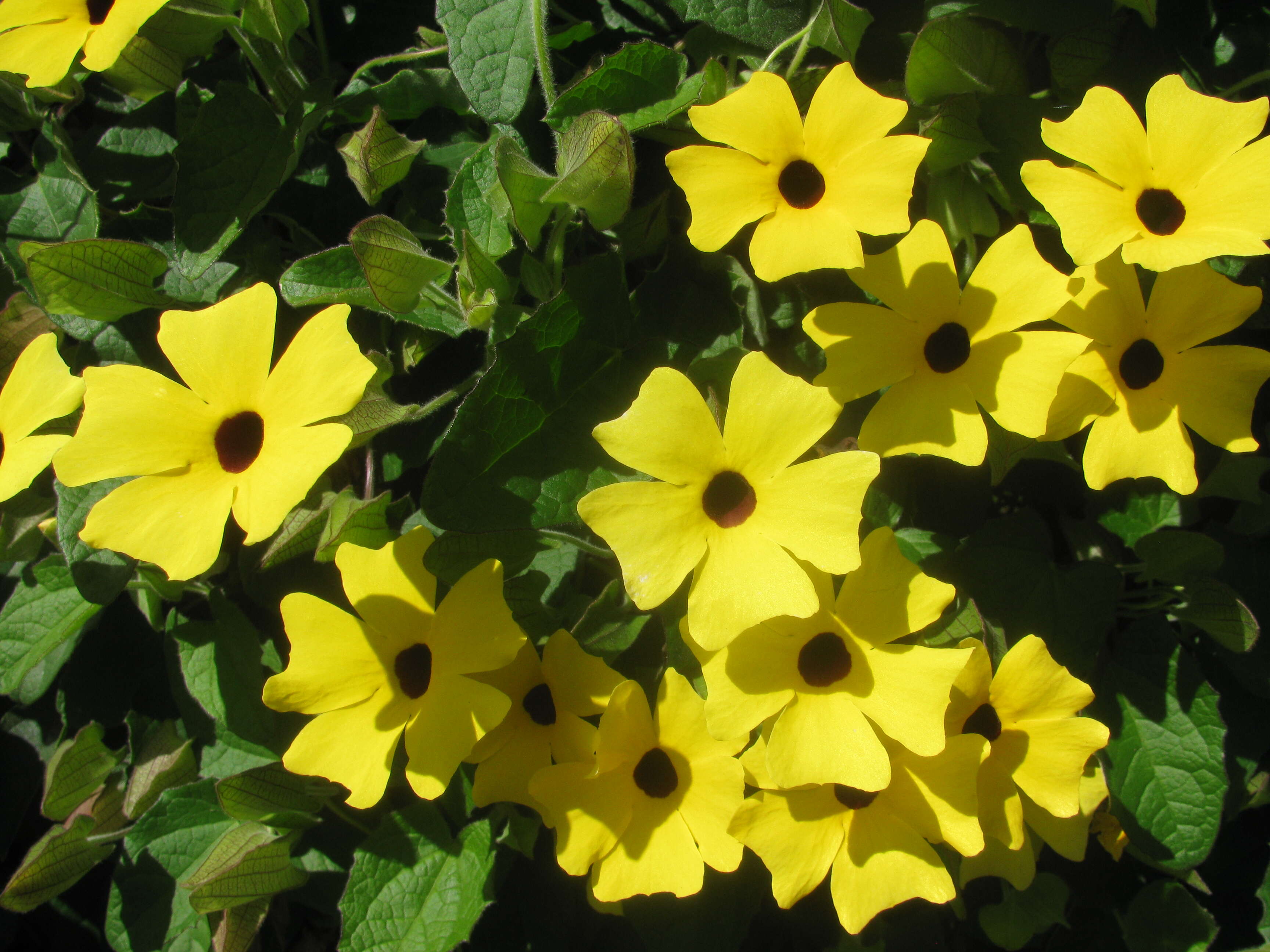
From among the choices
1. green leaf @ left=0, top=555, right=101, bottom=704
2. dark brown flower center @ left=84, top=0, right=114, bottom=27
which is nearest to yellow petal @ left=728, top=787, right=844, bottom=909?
green leaf @ left=0, top=555, right=101, bottom=704

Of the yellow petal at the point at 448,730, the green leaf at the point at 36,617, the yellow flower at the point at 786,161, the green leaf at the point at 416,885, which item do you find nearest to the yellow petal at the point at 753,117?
the yellow flower at the point at 786,161

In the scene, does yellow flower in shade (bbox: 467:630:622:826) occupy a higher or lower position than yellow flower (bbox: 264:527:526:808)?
lower

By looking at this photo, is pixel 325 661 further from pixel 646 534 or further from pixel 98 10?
pixel 98 10

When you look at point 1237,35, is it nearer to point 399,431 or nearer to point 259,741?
point 399,431

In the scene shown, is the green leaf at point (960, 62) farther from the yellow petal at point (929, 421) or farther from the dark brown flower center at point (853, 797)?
the dark brown flower center at point (853, 797)

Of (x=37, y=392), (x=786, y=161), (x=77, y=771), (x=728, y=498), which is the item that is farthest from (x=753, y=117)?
(x=77, y=771)

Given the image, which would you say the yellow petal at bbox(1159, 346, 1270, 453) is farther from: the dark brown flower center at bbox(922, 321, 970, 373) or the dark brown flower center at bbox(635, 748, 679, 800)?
the dark brown flower center at bbox(635, 748, 679, 800)
